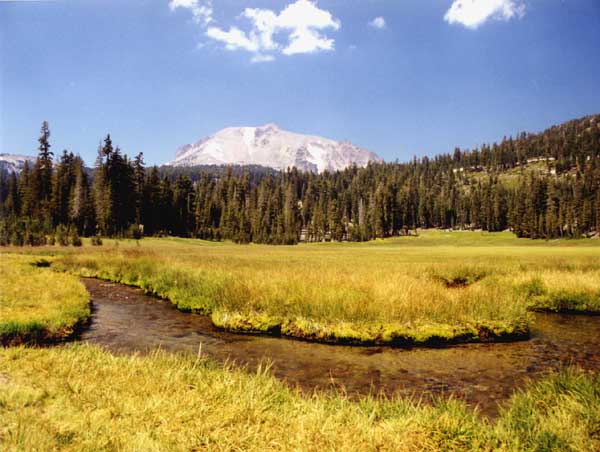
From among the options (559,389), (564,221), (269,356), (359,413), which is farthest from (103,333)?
(564,221)

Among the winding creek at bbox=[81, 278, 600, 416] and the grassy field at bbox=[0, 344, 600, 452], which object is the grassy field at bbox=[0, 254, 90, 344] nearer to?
the winding creek at bbox=[81, 278, 600, 416]

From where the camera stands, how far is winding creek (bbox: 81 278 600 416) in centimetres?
1000

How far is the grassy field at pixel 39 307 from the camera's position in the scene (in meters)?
12.7

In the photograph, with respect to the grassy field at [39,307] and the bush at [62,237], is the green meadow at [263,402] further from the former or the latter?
the bush at [62,237]

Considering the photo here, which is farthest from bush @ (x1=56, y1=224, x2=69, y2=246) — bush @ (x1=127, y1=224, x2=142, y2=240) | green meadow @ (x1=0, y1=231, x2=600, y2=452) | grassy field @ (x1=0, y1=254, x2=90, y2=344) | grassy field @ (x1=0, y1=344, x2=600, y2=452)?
grassy field @ (x1=0, y1=344, x2=600, y2=452)

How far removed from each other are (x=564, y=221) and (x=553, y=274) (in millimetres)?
135298

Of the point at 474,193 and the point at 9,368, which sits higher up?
the point at 474,193

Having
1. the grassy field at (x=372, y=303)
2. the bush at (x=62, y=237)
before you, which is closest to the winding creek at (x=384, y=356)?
the grassy field at (x=372, y=303)

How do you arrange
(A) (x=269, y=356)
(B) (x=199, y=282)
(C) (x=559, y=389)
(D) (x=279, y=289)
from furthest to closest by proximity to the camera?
(B) (x=199, y=282)
(D) (x=279, y=289)
(A) (x=269, y=356)
(C) (x=559, y=389)

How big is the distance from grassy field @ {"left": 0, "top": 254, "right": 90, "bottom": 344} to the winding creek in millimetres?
903

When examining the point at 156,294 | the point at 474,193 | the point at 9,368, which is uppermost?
the point at 474,193

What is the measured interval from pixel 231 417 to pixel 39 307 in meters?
14.0

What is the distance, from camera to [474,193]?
18362 centimetres

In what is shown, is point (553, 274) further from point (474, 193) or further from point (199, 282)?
point (474, 193)
